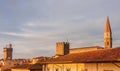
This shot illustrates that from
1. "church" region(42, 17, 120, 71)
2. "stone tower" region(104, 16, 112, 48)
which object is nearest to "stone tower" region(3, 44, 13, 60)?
"stone tower" region(104, 16, 112, 48)

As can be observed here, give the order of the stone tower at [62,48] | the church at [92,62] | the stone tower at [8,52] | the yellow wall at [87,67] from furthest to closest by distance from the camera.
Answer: the stone tower at [8,52]
the stone tower at [62,48]
the church at [92,62]
the yellow wall at [87,67]

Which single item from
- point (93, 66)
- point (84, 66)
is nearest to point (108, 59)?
point (93, 66)

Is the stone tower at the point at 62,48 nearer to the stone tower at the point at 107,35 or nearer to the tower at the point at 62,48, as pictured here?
the tower at the point at 62,48

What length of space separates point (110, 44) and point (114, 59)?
6553cm

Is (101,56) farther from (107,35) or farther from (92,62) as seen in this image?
(107,35)

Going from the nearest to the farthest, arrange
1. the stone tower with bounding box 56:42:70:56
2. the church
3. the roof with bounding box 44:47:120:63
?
1. the church
2. the roof with bounding box 44:47:120:63
3. the stone tower with bounding box 56:42:70:56

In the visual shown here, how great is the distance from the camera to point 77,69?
23.5m

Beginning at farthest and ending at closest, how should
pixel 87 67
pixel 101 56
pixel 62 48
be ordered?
1. pixel 62 48
2. pixel 87 67
3. pixel 101 56

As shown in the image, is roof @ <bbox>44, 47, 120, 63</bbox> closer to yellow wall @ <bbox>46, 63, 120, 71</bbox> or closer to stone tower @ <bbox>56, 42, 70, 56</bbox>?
yellow wall @ <bbox>46, 63, 120, 71</bbox>

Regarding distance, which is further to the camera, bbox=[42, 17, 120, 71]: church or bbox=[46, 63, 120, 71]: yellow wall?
bbox=[42, 17, 120, 71]: church

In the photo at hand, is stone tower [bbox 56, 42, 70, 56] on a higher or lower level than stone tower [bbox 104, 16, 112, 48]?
lower

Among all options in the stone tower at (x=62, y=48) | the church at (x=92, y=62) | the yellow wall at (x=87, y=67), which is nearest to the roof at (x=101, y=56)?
the church at (x=92, y=62)

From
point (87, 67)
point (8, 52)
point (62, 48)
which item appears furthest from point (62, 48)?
point (8, 52)

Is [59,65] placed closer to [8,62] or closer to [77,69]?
[77,69]
